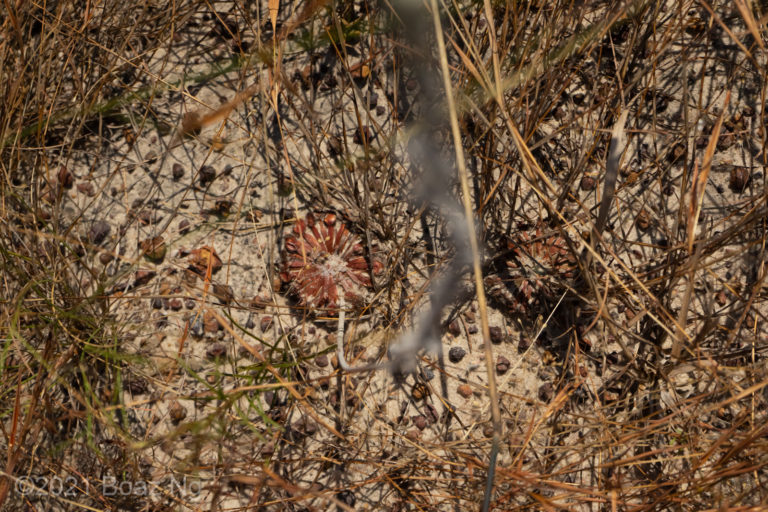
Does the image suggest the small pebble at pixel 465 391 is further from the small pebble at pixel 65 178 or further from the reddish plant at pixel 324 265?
the small pebble at pixel 65 178

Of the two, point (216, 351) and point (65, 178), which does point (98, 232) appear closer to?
point (65, 178)

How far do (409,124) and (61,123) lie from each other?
138cm

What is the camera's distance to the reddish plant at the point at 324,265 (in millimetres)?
1976

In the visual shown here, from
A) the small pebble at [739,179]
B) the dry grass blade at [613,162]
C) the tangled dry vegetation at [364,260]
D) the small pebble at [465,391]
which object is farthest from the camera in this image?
the small pebble at [739,179]

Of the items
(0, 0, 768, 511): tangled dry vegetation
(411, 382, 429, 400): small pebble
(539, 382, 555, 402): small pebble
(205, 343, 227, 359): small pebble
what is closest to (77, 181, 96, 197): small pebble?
(0, 0, 768, 511): tangled dry vegetation

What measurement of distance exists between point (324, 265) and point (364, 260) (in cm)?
15

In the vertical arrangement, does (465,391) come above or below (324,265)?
below

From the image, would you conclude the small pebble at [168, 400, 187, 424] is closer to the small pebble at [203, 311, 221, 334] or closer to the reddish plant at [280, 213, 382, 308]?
the small pebble at [203, 311, 221, 334]

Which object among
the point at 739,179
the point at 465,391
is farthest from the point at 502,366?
the point at 739,179

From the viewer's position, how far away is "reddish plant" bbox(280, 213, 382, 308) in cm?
198

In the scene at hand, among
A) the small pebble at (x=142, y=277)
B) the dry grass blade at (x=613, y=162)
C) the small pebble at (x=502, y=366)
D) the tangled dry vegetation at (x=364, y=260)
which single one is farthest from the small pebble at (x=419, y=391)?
the small pebble at (x=142, y=277)

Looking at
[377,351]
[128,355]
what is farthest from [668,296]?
[128,355]

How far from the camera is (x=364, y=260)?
2.02 meters

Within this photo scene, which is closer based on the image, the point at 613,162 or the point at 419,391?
the point at 613,162
